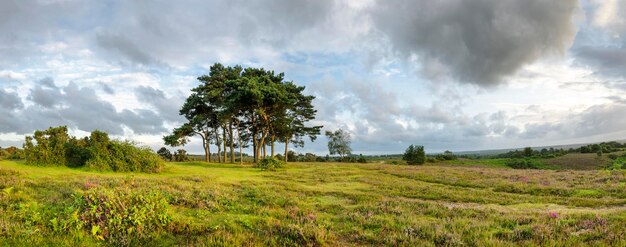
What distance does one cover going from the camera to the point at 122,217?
765cm

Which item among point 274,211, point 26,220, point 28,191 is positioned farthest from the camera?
point 28,191

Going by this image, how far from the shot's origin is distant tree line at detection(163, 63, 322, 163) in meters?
44.6

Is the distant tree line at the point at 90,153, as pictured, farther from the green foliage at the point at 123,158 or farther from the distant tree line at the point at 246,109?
the distant tree line at the point at 246,109

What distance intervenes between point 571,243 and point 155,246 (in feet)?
28.8

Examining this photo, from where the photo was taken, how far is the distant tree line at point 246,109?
44.6 m

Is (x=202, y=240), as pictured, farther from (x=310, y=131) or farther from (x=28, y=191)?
(x=310, y=131)

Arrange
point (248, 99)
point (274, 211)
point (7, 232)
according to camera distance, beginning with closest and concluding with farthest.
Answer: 1. point (7, 232)
2. point (274, 211)
3. point (248, 99)

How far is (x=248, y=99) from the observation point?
145ft

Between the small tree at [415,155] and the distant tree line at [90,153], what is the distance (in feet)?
176

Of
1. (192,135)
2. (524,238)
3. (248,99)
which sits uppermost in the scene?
(248,99)

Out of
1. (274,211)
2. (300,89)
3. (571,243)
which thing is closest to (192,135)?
(300,89)

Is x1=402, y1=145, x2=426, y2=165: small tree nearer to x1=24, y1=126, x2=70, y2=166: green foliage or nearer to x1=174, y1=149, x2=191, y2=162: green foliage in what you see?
x1=174, y1=149, x2=191, y2=162: green foliage

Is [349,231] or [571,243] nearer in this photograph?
[571,243]

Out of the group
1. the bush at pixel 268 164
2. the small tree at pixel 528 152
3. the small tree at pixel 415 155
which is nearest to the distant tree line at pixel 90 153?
the bush at pixel 268 164
